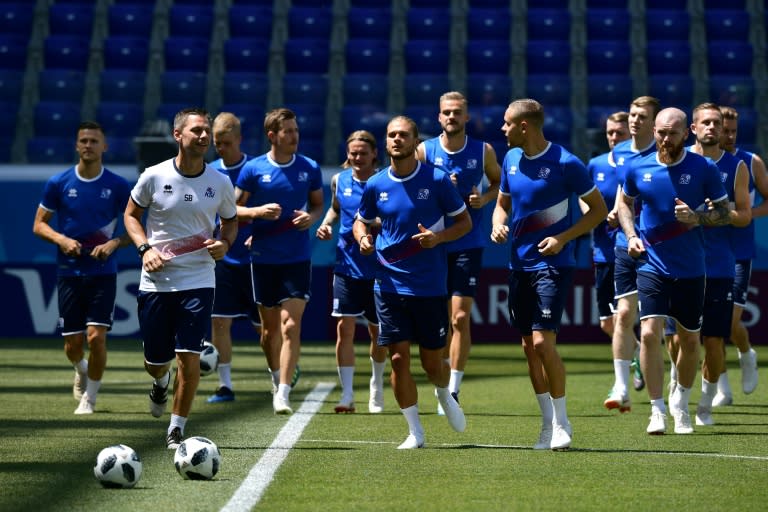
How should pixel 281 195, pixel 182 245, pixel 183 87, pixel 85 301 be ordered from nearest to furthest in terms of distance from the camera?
pixel 182 245 → pixel 85 301 → pixel 281 195 → pixel 183 87

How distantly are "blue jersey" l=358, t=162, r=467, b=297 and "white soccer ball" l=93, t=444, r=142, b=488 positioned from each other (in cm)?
246

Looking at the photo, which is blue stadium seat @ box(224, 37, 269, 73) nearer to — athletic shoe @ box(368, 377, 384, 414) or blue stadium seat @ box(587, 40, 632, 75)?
blue stadium seat @ box(587, 40, 632, 75)

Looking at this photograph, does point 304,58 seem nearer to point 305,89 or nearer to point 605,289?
point 305,89

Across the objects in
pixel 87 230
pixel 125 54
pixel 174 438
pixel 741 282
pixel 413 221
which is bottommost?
pixel 174 438

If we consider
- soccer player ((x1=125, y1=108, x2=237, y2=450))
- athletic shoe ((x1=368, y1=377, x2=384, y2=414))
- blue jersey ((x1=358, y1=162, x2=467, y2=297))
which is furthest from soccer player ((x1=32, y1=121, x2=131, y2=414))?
blue jersey ((x1=358, y1=162, x2=467, y2=297))

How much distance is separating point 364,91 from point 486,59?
2308 mm

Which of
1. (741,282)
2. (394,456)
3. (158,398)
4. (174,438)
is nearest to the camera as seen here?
(394,456)

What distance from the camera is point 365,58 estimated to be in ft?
82.0

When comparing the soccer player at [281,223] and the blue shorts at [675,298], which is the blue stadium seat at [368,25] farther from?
the blue shorts at [675,298]

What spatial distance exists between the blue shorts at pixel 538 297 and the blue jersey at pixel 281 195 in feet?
10.5

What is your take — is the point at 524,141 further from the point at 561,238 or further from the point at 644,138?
the point at 644,138

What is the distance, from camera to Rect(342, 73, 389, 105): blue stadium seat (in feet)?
78.4

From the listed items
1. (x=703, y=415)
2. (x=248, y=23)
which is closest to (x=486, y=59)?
(x=248, y=23)

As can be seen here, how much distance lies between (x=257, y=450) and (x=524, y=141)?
2.62m
